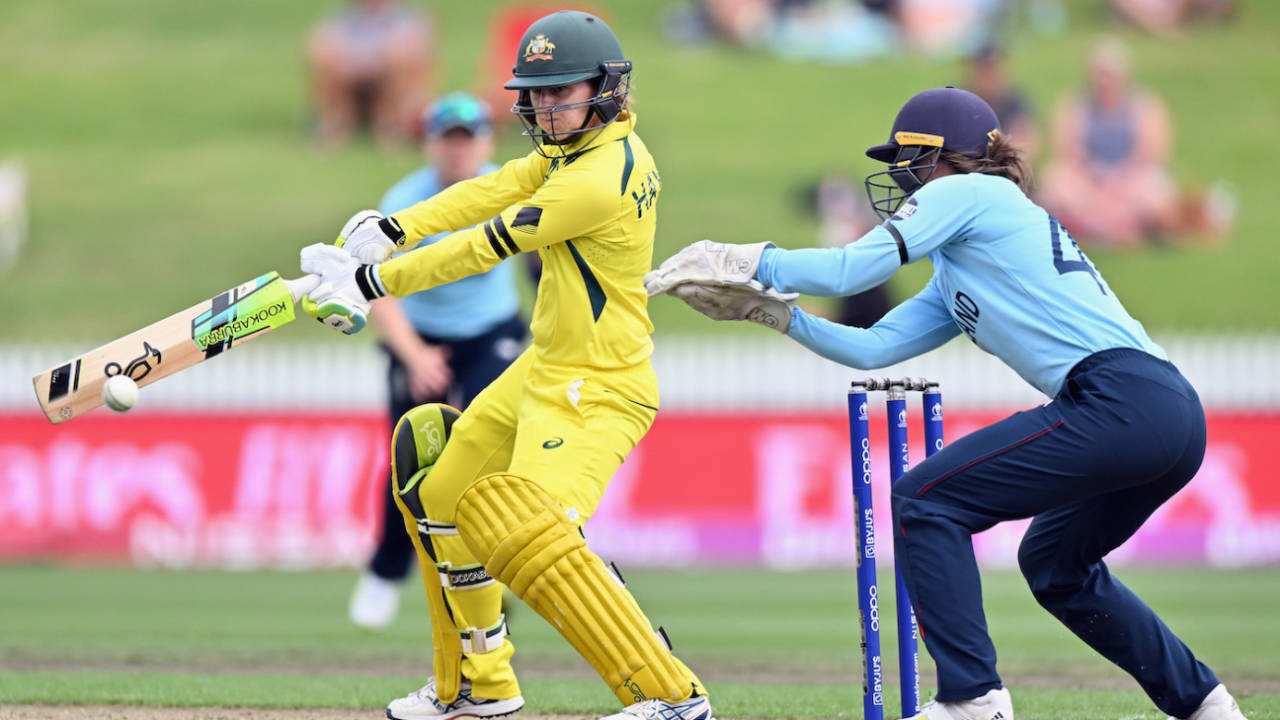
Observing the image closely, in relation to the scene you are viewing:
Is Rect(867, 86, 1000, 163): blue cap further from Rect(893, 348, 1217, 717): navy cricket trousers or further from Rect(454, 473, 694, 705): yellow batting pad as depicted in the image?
Rect(454, 473, 694, 705): yellow batting pad

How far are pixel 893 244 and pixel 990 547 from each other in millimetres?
6897

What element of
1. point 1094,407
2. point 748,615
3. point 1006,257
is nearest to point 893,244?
point 1006,257

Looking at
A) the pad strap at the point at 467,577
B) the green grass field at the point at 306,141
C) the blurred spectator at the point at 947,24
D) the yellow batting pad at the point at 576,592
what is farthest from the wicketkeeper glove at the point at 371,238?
the blurred spectator at the point at 947,24

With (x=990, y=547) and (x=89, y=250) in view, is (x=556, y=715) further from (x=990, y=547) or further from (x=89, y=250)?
(x=89, y=250)

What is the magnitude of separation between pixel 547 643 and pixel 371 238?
355 centimetres

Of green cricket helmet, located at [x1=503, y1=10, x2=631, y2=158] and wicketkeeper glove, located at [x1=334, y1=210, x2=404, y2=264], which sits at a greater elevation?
green cricket helmet, located at [x1=503, y1=10, x2=631, y2=158]

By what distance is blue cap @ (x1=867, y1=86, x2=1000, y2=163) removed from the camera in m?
4.27

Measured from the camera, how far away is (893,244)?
4.02m

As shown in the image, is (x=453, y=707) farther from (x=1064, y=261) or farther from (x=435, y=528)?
(x=1064, y=261)

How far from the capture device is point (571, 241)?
4.43m

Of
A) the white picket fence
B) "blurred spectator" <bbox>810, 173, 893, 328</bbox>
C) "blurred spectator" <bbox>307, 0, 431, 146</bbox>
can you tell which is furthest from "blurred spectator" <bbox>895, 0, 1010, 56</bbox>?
the white picket fence

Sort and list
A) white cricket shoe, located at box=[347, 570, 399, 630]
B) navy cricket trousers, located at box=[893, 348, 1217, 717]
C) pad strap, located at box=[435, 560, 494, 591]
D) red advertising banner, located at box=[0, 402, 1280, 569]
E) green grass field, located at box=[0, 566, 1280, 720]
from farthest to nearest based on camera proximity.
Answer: red advertising banner, located at box=[0, 402, 1280, 569], white cricket shoe, located at box=[347, 570, 399, 630], green grass field, located at box=[0, 566, 1280, 720], pad strap, located at box=[435, 560, 494, 591], navy cricket trousers, located at box=[893, 348, 1217, 717]

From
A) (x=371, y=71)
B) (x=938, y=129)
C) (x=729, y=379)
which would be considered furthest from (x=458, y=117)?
(x=371, y=71)

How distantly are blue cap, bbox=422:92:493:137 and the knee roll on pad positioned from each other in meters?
2.40
